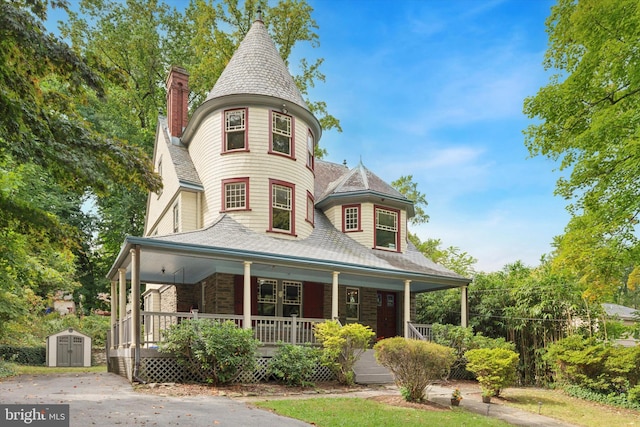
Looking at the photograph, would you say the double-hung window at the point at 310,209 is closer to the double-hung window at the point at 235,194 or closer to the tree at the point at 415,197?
the double-hung window at the point at 235,194

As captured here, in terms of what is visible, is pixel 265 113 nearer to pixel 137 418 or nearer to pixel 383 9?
pixel 383 9

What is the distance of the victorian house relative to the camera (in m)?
14.8

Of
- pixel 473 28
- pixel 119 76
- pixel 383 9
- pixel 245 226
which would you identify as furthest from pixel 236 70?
pixel 119 76

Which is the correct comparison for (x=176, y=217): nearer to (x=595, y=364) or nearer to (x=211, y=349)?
(x=211, y=349)

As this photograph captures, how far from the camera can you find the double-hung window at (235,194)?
16391 mm

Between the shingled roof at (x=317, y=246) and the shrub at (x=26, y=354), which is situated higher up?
the shingled roof at (x=317, y=246)

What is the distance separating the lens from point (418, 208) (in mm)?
34625

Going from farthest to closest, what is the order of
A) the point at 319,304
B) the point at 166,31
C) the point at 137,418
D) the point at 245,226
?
the point at 166,31, the point at 319,304, the point at 245,226, the point at 137,418

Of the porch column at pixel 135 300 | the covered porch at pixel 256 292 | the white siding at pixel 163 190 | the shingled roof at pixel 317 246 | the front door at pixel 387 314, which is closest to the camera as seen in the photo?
the porch column at pixel 135 300

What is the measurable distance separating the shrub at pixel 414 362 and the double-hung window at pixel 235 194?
7587 millimetres

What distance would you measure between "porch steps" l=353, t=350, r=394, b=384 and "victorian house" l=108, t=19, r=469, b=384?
1.63m

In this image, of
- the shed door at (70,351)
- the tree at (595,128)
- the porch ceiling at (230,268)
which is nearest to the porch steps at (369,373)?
the porch ceiling at (230,268)

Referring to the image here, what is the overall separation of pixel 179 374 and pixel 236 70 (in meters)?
10.8

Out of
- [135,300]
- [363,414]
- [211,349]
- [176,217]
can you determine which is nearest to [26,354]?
[176,217]
